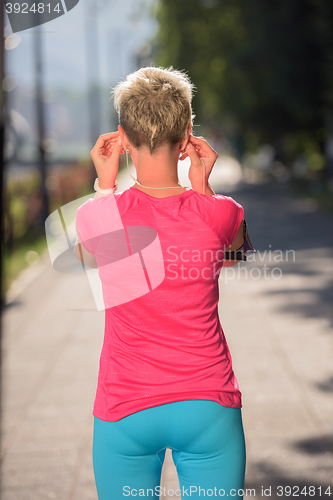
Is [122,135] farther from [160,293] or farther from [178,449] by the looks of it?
[178,449]

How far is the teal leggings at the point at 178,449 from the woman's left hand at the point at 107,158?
0.67m

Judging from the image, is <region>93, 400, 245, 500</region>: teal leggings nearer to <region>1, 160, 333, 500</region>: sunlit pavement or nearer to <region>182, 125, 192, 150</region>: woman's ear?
<region>1, 160, 333, 500</region>: sunlit pavement

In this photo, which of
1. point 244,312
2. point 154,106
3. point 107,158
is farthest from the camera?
point 244,312

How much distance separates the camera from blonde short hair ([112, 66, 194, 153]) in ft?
5.43

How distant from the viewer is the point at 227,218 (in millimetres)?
1738

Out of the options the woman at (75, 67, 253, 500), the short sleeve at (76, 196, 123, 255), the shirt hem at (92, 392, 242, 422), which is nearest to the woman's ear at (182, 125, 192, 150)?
the woman at (75, 67, 253, 500)

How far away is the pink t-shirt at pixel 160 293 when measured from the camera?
169 centimetres

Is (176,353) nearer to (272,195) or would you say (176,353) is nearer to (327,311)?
(327,311)

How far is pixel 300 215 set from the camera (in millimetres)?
17578

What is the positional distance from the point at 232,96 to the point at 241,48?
389 centimetres

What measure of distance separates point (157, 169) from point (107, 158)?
0.63ft

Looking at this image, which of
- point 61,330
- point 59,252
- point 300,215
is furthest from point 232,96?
point 59,252

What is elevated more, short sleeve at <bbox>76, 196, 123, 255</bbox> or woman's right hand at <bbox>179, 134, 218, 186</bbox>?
woman's right hand at <bbox>179, 134, 218, 186</bbox>

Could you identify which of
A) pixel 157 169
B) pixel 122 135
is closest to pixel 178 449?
pixel 157 169
